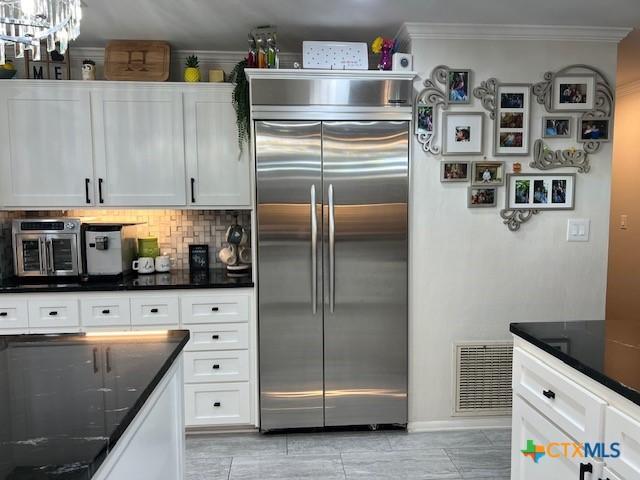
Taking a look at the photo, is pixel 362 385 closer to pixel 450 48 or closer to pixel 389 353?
pixel 389 353

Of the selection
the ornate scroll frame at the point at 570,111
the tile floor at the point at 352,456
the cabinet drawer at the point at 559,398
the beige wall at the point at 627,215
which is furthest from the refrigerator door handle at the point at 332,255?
the beige wall at the point at 627,215

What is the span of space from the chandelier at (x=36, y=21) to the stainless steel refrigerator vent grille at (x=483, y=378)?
258 cm

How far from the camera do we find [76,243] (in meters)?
2.81

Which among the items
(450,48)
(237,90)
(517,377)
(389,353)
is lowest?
(389,353)

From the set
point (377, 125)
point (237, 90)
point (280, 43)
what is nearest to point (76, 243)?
point (237, 90)

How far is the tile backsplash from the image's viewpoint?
320 cm

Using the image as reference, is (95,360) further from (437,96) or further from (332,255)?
(437,96)

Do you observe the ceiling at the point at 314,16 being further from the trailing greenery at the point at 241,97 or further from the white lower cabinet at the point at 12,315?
the white lower cabinet at the point at 12,315

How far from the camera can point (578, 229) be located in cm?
285

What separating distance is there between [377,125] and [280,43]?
889 millimetres

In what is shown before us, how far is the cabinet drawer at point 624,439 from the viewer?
112 cm

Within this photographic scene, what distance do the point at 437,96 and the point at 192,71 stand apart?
5.10 ft

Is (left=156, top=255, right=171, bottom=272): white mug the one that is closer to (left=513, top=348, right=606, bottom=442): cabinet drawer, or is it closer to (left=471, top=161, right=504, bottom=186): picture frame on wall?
(left=471, top=161, right=504, bottom=186): picture frame on wall

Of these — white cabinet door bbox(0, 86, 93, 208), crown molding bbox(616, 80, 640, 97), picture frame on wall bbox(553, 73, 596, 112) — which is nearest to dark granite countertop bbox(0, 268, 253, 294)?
white cabinet door bbox(0, 86, 93, 208)
